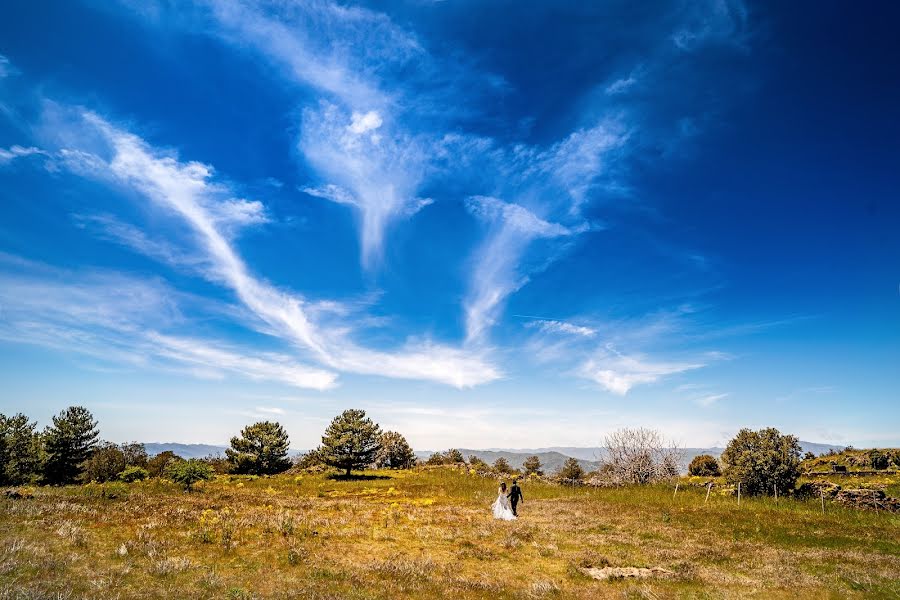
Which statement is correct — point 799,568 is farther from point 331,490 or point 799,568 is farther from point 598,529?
point 331,490

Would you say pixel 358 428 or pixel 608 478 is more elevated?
pixel 358 428

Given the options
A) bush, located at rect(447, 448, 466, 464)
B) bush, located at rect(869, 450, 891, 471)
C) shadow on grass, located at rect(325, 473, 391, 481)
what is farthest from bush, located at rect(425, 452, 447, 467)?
bush, located at rect(869, 450, 891, 471)

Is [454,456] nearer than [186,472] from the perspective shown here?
No

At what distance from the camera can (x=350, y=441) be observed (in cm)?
4584

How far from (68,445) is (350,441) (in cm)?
2920

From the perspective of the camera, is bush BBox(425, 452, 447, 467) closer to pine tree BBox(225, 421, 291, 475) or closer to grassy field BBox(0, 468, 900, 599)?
pine tree BBox(225, 421, 291, 475)

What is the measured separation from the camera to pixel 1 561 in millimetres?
10539

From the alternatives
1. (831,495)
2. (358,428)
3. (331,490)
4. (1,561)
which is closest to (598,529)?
(831,495)

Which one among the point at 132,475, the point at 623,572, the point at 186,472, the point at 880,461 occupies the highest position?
the point at 623,572

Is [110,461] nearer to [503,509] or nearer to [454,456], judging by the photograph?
[454,456]

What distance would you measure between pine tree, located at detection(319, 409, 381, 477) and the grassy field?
1899 cm

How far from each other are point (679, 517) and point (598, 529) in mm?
6884

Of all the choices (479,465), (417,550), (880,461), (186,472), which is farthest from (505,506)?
(880,461)

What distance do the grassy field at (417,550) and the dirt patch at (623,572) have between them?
28 cm
